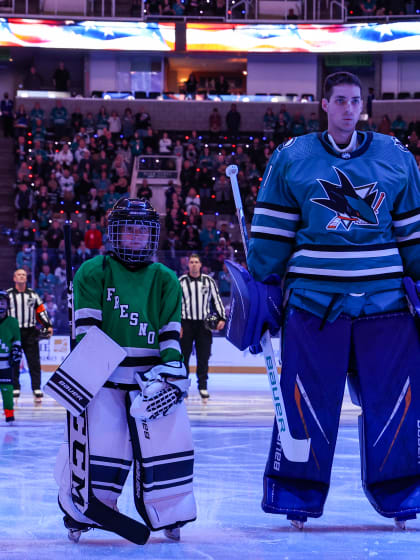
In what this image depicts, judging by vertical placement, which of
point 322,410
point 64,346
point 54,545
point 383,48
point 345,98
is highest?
point 383,48

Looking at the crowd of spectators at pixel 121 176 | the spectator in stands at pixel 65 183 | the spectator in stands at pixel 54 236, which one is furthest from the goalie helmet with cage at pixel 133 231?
the spectator in stands at pixel 65 183

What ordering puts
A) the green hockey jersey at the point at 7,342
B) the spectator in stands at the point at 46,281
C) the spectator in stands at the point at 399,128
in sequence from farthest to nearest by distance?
the spectator in stands at the point at 399,128 < the spectator in stands at the point at 46,281 < the green hockey jersey at the point at 7,342

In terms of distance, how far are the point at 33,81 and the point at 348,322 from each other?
2060 centimetres

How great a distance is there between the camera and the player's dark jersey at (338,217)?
3.46 meters

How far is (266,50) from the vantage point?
2406 centimetres

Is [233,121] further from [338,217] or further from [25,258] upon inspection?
[338,217]

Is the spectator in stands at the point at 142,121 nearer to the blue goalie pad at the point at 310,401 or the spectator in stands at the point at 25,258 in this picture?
the spectator in stands at the point at 25,258

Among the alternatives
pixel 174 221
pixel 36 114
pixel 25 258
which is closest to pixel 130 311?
pixel 25 258

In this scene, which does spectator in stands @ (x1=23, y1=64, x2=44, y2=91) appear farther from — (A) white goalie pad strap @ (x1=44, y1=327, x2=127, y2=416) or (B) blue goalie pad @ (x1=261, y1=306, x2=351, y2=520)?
(B) blue goalie pad @ (x1=261, y1=306, x2=351, y2=520)

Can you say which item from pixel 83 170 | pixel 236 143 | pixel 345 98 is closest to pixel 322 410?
pixel 345 98

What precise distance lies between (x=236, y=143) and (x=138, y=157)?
222 cm

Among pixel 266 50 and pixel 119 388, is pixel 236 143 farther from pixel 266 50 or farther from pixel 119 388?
pixel 119 388

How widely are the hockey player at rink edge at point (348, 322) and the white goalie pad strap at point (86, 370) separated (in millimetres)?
500

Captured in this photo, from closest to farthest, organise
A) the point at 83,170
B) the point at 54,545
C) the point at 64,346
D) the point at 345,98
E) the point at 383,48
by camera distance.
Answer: the point at 54,545 → the point at 345,98 → the point at 64,346 → the point at 83,170 → the point at 383,48
